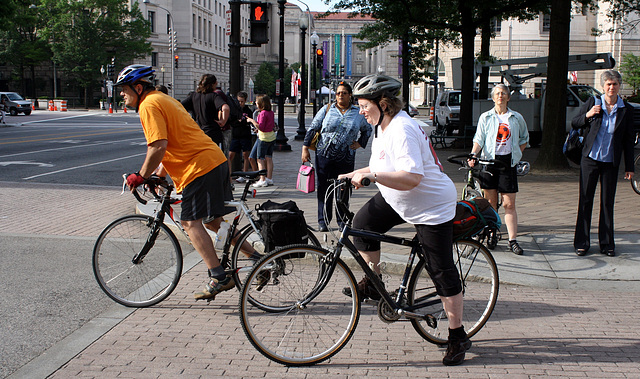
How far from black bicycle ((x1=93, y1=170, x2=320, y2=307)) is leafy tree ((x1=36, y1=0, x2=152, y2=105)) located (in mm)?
62792

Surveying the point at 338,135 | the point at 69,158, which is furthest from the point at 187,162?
the point at 69,158

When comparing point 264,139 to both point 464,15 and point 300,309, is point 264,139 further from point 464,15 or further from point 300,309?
point 464,15

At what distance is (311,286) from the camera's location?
3.93 metres

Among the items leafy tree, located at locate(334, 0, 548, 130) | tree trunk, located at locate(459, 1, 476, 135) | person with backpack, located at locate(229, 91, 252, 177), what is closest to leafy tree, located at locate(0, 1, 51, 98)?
leafy tree, located at locate(334, 0, 548, 130)

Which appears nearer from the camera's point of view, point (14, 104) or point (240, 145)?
point (240, 145)

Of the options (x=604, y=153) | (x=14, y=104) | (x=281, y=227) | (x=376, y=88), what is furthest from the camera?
(x=14, y=104)

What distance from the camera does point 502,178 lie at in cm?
679

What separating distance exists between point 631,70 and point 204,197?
4271cm

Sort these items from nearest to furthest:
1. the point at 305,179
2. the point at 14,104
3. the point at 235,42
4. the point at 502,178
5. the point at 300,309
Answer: the point at 300,309
the point at 305,179
the point at 502,178
the point at 235,42
the point at 14,104

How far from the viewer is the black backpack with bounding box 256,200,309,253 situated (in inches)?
178

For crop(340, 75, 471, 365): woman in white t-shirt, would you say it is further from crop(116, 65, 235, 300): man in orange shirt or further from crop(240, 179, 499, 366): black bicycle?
crop(116, 65, 235, 300): man in orange shirt

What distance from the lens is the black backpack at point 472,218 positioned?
401 cm

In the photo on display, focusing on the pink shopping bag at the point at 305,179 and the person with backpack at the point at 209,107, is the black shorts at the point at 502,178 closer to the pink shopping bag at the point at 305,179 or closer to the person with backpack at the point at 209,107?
the pink shopping bag at the point at 305,179

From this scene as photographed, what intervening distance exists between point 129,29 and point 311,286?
217ft
